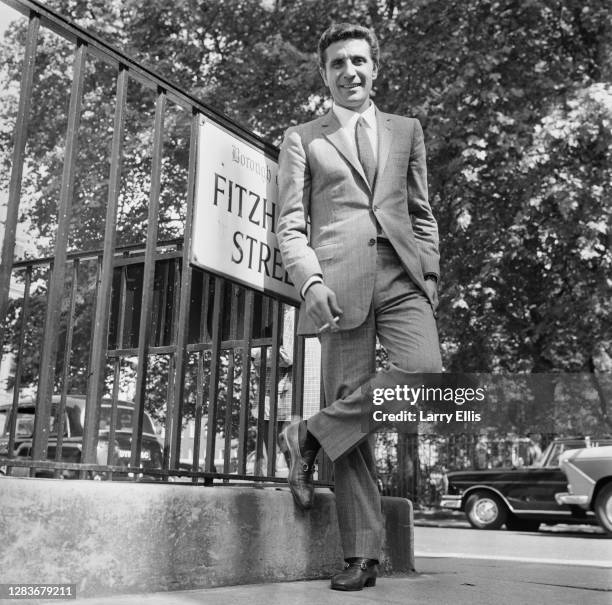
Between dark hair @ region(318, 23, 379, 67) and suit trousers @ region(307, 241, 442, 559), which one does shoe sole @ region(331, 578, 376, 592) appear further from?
dark hair @ region(318, 23, 379, 67)

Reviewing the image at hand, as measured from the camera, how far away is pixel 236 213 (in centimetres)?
333

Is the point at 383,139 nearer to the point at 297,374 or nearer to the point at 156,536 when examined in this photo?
the point at 297,374

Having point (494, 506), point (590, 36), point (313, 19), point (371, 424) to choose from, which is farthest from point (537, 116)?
point (371, 424)

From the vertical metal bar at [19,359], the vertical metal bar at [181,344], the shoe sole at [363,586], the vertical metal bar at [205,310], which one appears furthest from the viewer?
the vertical metal bar at [19,359]

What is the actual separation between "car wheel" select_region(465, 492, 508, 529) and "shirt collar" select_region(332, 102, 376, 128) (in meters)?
12.1

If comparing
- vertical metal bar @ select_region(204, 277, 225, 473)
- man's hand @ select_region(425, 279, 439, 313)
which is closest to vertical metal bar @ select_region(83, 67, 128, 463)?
vertical metal bar @ select_region(204, 277, 225, 473)

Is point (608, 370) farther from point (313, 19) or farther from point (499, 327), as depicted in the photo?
point (313, 19)

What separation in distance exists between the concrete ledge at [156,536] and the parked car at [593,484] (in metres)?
9.72

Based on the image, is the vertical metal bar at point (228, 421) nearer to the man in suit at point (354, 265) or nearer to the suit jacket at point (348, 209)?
the man in suit at point (354, 265)

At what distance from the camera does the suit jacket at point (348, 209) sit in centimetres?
296

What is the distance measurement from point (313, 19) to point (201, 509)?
481 inches

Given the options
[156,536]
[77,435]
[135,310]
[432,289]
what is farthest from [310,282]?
[77,435]

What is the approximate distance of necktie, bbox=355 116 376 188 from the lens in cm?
313

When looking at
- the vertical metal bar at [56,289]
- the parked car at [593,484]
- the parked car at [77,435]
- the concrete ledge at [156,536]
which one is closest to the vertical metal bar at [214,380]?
the concrete ledge at [156,536]
